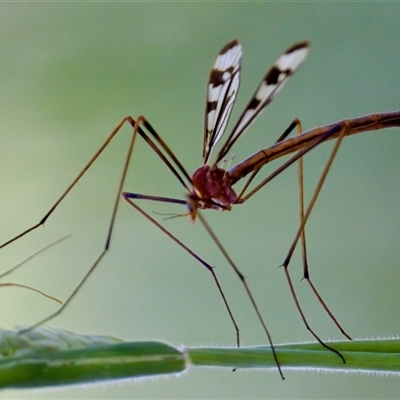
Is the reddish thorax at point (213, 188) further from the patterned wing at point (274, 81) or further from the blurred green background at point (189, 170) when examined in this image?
A: the blurred green background at point (189, 170)

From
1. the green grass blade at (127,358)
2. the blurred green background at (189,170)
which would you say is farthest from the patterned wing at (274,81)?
the blurred green background at (189,170)

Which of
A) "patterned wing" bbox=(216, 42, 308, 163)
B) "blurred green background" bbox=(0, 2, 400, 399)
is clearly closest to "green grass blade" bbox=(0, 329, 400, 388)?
"patterned wing" bbox=(216, 42, 308, 163)

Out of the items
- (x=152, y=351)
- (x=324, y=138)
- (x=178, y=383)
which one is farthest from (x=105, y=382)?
(x=178, y=383)

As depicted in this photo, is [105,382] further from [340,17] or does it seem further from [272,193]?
[340,17]

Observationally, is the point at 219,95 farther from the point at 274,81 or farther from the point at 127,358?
the point at 127,358

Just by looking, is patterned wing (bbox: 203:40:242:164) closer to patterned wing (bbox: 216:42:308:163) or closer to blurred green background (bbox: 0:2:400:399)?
patterned wing (bbox: 216:42:308:163)

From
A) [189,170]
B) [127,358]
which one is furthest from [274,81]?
[189,170]
